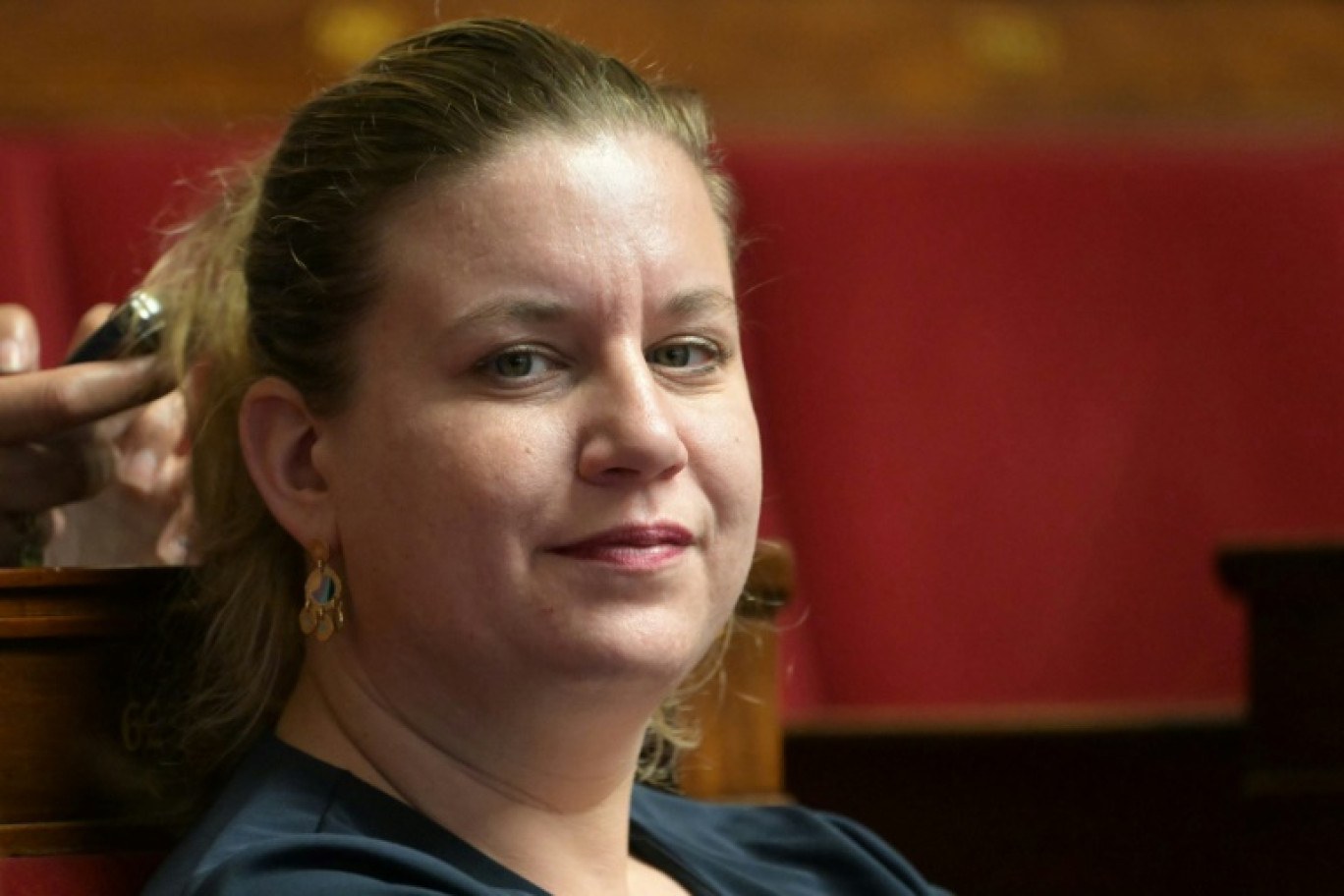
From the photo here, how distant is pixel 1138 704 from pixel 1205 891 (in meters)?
0.22

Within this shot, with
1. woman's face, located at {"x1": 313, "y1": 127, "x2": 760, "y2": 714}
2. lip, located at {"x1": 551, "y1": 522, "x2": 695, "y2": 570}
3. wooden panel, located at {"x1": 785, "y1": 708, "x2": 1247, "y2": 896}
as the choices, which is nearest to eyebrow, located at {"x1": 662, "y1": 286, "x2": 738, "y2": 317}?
woman's face, located at {"x1": 313, "y1": 127, "x2": 760, "y2": 714}

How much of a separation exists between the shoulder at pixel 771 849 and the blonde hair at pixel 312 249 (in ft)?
0.76

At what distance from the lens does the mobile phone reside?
3.42 ft

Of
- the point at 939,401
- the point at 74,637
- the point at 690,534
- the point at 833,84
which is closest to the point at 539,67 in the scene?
the point at 690,534

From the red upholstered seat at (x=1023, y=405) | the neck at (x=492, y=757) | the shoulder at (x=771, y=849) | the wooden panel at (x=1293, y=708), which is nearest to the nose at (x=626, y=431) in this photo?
the neck at (x=492, y=757)

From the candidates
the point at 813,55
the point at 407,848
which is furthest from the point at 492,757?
the point at 813,55

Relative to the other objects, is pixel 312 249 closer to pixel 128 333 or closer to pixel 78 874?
pixel 128 333

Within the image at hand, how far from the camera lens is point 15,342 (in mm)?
1074

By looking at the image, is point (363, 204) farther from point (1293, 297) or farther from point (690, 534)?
point (1293, 297)

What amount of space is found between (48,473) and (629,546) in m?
0.35

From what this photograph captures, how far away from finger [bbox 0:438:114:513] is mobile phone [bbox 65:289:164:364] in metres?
0.05

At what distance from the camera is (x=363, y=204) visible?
36.9 inches

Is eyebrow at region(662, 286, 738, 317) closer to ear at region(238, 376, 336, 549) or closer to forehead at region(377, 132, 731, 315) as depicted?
forehead at region(377, 132, 731, 315)

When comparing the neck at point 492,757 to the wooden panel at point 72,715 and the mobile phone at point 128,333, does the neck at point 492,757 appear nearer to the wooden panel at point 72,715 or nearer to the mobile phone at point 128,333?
the wooden panel at point 72,715
